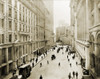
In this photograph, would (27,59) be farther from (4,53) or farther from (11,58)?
(4,53)

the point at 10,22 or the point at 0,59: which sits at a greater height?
the point at 10,22

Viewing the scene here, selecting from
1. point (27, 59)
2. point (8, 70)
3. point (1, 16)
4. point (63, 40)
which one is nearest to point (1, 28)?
point (1, 16)

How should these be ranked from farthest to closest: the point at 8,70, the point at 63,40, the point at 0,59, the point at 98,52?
the point at 63,40 < the point at 8,70 < the point at 0,59 < the point at 98,52

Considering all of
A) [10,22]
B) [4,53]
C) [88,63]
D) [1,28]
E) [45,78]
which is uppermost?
[10,22]

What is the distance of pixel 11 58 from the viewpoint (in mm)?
23000

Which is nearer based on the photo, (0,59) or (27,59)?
(0,59)

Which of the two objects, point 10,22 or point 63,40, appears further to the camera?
point 63,40

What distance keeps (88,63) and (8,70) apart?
48.1 ft

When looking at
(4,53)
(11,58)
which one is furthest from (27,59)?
(4,53)

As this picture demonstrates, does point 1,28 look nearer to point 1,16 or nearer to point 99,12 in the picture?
point 1,16

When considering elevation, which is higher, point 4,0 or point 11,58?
point 4,0

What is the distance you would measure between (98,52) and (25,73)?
39.3 ft

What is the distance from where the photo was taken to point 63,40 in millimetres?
106312

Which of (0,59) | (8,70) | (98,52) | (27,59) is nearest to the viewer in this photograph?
(98,52)
